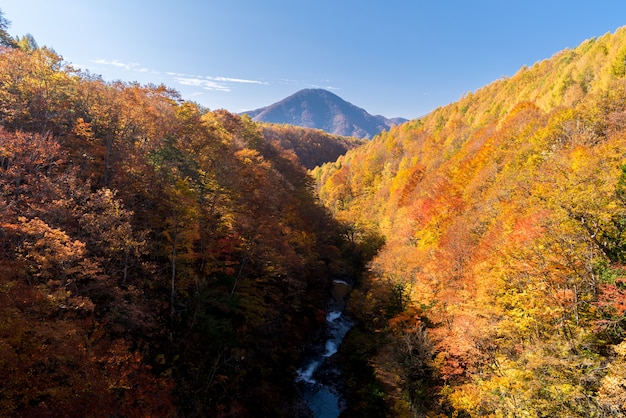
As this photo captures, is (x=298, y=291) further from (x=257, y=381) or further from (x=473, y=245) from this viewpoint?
(x=473, y=245)

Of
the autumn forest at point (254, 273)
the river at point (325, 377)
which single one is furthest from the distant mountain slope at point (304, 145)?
the river at point (325, 377)

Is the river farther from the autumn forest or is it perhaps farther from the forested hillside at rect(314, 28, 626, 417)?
the forested hillside at rect(314, 28, 626, 417)

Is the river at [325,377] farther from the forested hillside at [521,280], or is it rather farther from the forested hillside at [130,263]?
the forested hillside at [521,280]

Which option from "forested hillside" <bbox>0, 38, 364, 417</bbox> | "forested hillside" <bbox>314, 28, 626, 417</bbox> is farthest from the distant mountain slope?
"forested hillside" <bbox>314, 28, 626, 417</bbox>

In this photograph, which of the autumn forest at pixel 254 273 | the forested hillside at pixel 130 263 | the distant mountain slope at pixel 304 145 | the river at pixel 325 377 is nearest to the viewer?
the forested hillside at pixel 130 263

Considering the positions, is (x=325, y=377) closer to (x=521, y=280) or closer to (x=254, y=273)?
(x=254, y=273)

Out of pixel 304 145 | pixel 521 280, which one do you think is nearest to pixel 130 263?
pixel 521 280
